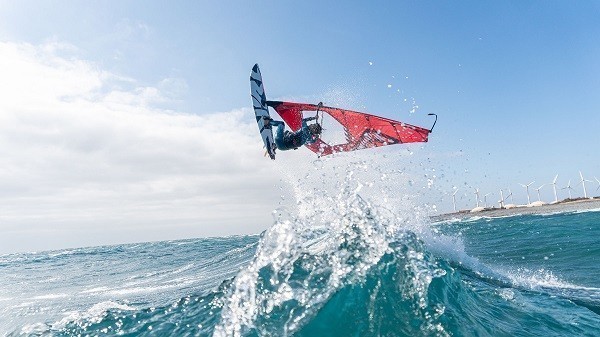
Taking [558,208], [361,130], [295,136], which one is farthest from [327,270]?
[558,208]

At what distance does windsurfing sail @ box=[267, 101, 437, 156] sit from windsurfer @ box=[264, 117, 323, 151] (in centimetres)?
49

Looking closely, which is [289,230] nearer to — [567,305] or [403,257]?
[403,257]

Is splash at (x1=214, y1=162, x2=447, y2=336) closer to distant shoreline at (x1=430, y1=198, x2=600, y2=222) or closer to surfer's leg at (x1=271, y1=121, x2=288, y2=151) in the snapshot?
surfer's leg at (x1=271, y1=121, x2=288, y2=151)

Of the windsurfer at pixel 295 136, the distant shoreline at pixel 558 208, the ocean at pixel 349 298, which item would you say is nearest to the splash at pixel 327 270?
the ocean at pixel 349 298

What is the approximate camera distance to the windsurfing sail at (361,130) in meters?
14.7

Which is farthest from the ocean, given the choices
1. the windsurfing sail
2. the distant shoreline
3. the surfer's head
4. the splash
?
the distant shoreline

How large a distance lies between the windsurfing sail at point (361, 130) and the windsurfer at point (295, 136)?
1.59 ft

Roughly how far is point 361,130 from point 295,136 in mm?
3334

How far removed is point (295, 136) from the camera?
13992 mm

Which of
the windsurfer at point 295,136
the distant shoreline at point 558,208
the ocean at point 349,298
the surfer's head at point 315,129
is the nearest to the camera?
the ocean at point 349,298

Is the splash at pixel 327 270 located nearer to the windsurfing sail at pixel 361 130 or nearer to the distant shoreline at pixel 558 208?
the windsurfing sail at pixel 361 130

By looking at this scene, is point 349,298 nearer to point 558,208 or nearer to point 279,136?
point 279,136

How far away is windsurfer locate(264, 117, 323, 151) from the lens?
45.9 feet

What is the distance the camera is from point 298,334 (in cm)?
523
